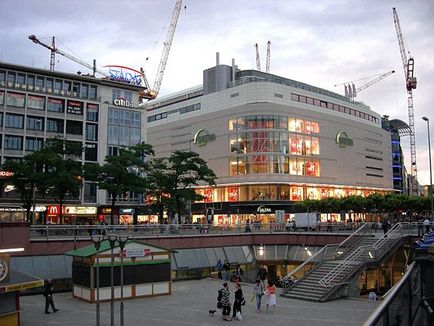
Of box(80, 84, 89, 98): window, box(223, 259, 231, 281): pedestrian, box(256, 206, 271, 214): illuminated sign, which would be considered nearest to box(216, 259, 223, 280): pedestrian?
Result: box(223, 259, 231, 281): pedestrian

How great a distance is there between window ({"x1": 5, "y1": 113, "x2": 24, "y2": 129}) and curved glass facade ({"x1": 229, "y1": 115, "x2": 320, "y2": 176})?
45268 mm

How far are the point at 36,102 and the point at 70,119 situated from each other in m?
5.69

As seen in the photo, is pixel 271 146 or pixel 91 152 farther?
pixel 271 146

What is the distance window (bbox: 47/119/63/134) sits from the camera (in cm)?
7425

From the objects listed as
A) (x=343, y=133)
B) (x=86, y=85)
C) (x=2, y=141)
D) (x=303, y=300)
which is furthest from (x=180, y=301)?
(x=343, y=133)

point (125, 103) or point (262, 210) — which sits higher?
point (125, 103)

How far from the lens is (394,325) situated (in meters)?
5.78

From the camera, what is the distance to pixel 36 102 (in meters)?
73.3

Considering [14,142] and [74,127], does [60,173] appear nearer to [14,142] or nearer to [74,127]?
[14,142]

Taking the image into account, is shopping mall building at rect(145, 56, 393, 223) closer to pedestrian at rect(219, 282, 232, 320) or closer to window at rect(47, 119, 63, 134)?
window at rect(47, 119, 63, 134)

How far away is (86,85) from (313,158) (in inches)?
2027

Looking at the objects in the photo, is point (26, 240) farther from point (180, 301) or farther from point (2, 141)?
point (2, 141)

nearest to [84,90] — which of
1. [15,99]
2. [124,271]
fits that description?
[15,99]

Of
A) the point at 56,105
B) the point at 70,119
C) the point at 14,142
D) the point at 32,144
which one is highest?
the point at 56,105
